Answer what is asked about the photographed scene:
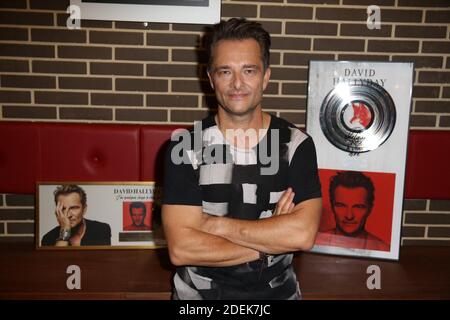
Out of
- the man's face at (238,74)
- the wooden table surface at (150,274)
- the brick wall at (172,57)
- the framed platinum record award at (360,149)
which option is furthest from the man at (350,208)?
the man's face at (238,74)

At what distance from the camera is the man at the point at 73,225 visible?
2367 mm

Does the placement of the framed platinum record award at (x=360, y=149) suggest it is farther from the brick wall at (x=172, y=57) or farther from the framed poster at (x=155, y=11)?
the framed poster at (x=155, y=11)

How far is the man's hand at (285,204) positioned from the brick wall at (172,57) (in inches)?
33.7

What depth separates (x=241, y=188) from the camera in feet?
5.70

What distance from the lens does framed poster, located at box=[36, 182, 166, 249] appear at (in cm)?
237

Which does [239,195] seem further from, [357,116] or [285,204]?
[357,116]

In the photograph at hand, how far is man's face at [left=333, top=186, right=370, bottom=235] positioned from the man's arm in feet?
2.63

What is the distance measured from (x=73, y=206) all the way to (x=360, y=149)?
65.5 inches

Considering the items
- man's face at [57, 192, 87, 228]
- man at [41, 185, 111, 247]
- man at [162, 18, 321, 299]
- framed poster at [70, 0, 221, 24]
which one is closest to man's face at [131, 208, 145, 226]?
man at [41, 185, 111, 247]

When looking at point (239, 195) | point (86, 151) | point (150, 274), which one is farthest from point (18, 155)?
point (239, 195)

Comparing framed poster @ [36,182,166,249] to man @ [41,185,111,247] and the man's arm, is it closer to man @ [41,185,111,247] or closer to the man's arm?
man @ [41,185,111,247]
